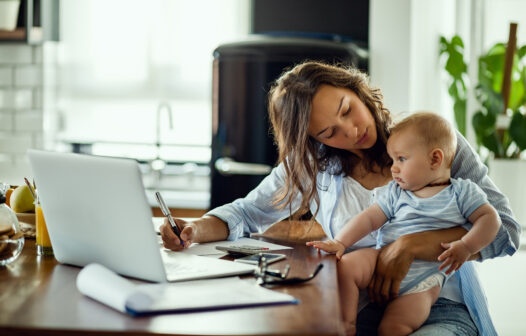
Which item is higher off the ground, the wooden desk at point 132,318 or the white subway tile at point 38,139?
the wooden desk at point 132,318

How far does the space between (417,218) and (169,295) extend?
0.77 meters

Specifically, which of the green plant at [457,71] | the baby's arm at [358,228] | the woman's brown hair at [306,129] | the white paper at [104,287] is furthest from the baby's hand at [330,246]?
the green plant at [457,71]

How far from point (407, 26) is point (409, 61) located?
0.57 feet

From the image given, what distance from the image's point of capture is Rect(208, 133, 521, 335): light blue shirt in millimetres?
1629

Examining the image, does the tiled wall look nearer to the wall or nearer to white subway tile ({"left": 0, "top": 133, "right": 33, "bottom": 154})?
white subway tile ({"left": 0, "top": 133, "right": 33, "bottom": 154})

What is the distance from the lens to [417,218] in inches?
65.0

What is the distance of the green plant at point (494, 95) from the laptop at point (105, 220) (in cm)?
238

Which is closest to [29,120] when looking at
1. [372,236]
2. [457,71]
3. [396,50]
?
[396,50]

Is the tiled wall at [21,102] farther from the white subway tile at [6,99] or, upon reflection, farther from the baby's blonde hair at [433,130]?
the baby's blonde hair at [433,130]

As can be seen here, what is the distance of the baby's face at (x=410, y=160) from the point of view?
63.7 inches

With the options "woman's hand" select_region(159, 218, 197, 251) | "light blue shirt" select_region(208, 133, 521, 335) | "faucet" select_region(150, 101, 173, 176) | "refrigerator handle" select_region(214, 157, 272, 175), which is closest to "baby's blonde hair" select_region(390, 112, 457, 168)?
"light blue shirt" select_region(208, 133, 521, 335)

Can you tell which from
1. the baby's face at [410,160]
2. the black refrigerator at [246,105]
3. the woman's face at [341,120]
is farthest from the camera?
the black refrigerator at [246,105]

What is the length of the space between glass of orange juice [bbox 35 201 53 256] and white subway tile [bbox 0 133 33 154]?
2.73m

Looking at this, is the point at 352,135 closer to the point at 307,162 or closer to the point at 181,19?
the point at 307,162
